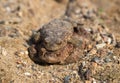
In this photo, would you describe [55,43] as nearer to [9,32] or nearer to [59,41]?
[59,41]

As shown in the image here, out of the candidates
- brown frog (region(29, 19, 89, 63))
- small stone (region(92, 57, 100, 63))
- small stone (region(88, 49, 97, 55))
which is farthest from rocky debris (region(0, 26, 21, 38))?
small stone (region(92, 57, 100, 63))

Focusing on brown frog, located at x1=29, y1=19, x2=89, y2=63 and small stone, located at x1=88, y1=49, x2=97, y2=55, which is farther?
small stone, located at x1=88, y1=49, x2=97, y2=55

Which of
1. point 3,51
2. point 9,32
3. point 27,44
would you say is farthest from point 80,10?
point 3,51

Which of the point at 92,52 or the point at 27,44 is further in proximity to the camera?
the point at 27,44

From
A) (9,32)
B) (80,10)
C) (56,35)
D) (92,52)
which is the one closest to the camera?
(56,35)

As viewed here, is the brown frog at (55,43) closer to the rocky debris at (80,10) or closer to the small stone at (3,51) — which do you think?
the small stone at (3,51)

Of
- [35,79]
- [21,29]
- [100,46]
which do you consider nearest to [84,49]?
[100,46]

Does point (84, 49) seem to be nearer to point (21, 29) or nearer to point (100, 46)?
point (100, 46)

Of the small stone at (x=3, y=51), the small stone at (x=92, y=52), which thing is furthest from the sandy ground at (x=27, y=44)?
the small stone at (x=92, y=52)

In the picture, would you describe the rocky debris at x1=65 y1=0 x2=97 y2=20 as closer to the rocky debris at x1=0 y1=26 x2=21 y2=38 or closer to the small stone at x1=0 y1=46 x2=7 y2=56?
the rocky debris at x1=0 y1=26 x2=21 y2=38
